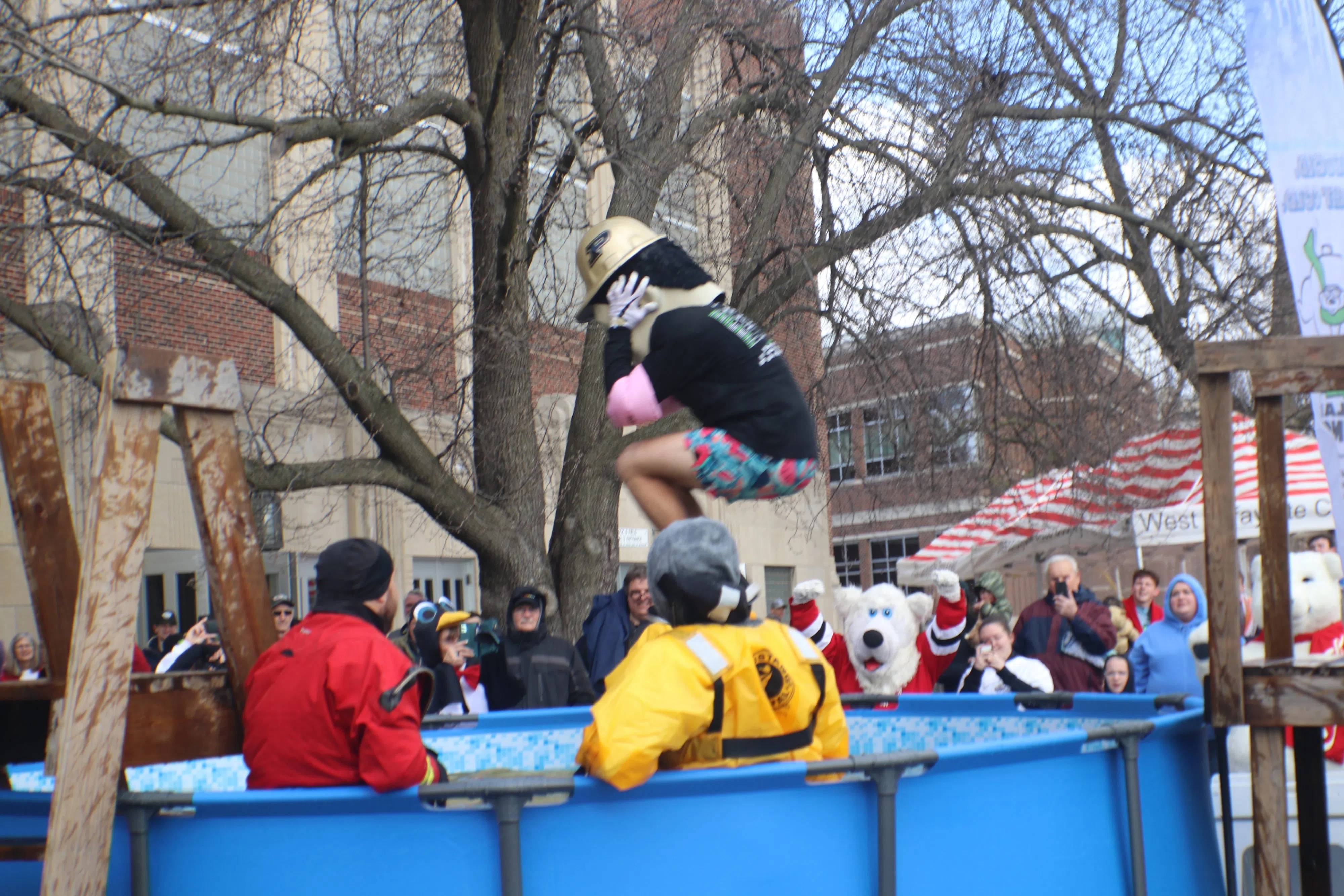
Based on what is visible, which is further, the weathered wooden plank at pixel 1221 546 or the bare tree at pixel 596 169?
the bare tree at pixel 596 169

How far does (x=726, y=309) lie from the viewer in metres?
4.16

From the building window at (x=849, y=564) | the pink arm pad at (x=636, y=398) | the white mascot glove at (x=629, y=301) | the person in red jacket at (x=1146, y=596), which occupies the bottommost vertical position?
the building window at (x=849, y=564)

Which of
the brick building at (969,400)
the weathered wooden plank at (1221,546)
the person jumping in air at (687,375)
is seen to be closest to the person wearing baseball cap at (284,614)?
the brick building at (969,400)

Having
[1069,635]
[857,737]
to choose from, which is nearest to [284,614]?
[1069,635]

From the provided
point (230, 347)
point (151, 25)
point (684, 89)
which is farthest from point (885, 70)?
point (230, 347)

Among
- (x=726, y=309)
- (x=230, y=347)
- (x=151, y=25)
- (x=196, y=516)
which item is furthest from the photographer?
(x=230, y=347)

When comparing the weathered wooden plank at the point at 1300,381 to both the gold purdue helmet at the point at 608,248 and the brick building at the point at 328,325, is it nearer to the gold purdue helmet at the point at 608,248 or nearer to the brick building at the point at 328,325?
the gold purdue helmet at the point at 608,248

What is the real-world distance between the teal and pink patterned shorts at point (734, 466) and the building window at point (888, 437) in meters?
8.03

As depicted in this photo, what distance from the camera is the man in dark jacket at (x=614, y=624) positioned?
8094 millimetres

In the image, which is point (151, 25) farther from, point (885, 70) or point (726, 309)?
point (726, 309)

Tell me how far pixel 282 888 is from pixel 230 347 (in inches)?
595

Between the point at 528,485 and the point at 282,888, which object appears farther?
the point at 528,485

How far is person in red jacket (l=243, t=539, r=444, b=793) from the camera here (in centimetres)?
344

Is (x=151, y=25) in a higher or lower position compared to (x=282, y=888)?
higher
